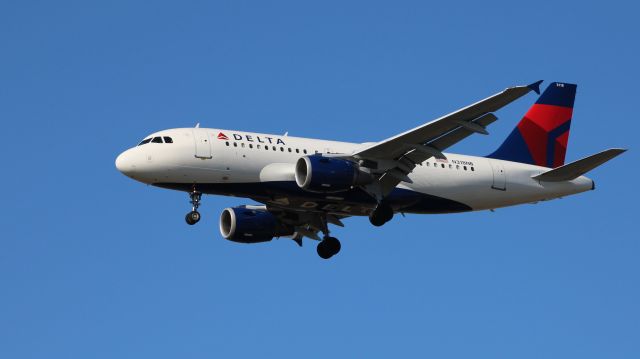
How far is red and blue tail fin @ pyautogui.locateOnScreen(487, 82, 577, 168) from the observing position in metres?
53.1

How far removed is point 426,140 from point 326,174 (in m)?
4.06

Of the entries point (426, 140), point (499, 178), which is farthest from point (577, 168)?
point (426, 140)

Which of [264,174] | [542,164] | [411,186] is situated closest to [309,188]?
[264,174]

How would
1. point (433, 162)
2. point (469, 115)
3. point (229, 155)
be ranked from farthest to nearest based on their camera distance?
point (433, 162), point (229, 155), point (469, 115)

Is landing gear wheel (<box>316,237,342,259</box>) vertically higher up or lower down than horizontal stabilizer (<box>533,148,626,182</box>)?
lower down

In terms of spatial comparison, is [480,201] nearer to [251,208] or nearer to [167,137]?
[251,208]

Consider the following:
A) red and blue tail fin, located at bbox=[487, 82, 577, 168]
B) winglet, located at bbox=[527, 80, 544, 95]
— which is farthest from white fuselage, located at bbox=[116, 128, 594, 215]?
winglet, located at bbox=[527, 80, 544, 95]

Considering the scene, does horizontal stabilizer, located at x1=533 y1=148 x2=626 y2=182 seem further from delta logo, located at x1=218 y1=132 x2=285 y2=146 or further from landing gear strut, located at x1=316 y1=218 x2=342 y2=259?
delta logo, located at x1=218 y1=132 x2=285 y2=146

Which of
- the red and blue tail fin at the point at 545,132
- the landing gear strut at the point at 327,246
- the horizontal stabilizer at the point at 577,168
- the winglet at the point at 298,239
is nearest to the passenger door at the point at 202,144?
the landing gear strut at the point at 327,246

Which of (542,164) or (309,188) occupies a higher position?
(542,164)

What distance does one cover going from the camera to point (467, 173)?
166 ft

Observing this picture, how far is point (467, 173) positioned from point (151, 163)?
13.3 m

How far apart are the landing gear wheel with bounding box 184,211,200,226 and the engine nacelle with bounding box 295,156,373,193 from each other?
4.20 meters

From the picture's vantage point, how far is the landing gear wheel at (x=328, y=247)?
2076 inches
